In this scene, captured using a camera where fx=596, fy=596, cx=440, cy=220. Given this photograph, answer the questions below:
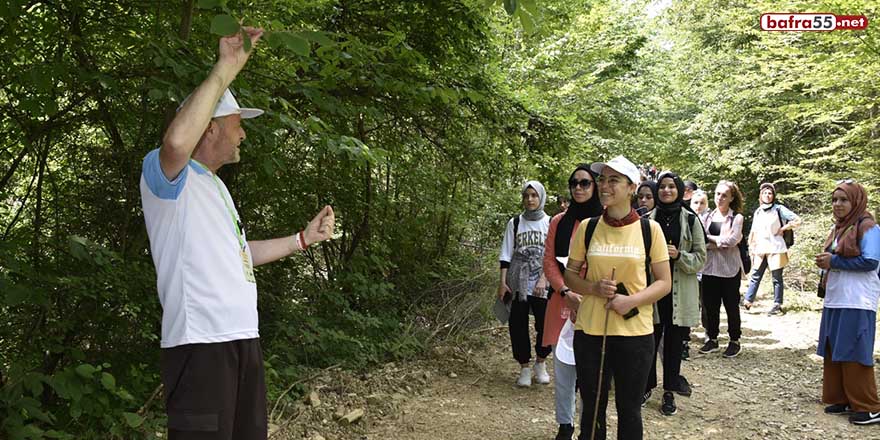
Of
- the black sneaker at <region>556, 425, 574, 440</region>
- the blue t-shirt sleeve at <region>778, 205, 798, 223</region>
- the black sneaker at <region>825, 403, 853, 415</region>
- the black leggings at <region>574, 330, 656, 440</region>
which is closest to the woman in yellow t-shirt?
the black leggings at <region>574, 330, 656, 440</region>

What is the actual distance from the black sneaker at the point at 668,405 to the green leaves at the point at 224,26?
4.88 metres

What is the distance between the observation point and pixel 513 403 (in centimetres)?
568

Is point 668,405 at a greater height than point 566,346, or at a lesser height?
lesser

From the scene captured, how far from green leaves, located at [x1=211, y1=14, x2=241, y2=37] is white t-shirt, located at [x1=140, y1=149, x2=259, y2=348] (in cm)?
56

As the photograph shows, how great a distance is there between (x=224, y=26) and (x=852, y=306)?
5.53 meters

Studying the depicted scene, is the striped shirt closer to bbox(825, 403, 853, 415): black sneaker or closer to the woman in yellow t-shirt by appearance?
bbox(825, 403, 853, 415): black sneaker

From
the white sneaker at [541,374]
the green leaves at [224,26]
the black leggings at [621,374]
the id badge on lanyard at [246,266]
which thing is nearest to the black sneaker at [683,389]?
the white sneaker at [541,374]

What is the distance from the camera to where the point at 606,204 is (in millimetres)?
3566

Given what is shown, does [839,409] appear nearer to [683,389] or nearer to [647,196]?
[683,389]

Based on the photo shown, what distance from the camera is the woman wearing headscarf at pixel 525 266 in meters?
5.79

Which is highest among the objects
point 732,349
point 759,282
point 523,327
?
point 759,282

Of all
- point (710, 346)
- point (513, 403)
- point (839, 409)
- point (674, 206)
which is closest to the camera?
point (839, 409)

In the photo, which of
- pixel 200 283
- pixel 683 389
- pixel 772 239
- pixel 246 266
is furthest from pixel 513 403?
pixel 772 239

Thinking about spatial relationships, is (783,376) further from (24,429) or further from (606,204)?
(24,429)
